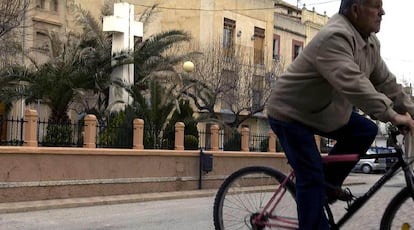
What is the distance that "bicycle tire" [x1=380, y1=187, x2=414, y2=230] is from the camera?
400cm

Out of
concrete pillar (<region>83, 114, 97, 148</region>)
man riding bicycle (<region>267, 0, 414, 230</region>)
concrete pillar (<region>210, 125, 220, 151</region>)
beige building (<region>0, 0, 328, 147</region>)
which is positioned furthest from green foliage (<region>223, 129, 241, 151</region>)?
man riding bicycle (<region>267, 0, 414, 230</region>)

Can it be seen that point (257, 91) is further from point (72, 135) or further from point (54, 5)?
point (72, 135)

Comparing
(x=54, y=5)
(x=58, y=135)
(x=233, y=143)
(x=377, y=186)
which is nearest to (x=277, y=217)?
(x=377, y=186)

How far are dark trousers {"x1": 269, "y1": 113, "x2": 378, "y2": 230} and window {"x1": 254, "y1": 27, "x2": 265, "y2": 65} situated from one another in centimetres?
3353

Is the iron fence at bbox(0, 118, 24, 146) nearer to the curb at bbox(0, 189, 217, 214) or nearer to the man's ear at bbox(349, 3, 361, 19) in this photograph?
the curb at bbox(0, 189, 217, 214)

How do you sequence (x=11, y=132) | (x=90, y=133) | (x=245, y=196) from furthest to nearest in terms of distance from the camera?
(x=90, y=133)
(x=11, y=132)
(x=245, y=196)

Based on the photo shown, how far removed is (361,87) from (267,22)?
36.5 meters

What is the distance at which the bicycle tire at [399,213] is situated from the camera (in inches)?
157

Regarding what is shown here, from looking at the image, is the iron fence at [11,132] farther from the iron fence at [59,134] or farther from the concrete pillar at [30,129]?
the iron fence at [59,134]

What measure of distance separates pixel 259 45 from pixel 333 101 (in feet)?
116

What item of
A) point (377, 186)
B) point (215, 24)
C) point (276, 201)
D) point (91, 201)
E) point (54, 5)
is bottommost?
point (91, 201)

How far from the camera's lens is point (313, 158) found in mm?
4020

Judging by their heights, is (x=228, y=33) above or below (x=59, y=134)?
above

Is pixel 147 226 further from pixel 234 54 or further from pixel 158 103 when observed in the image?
pixel 234 54
